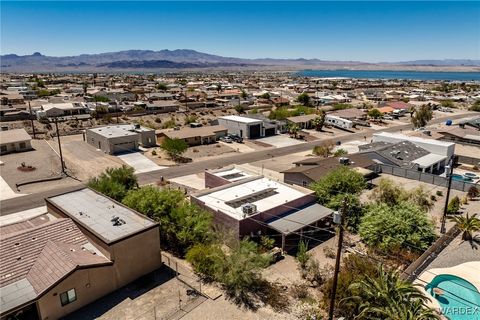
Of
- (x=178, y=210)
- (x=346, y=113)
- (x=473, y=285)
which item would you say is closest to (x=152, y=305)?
(x=178, y=210)

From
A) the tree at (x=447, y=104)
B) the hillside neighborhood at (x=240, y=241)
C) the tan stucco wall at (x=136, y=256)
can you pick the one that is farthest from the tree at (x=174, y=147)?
the tree at (x=447, y=104)

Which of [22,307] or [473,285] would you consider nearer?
[22,307]

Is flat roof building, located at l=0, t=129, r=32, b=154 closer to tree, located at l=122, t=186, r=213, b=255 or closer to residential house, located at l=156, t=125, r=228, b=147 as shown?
residential house, located at l=156, t=125, r=228, b=147

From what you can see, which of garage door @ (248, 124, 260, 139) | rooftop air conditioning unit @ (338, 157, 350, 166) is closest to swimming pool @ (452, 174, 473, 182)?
rooftop air conditioning unit @ (338, 157, 350, 166)

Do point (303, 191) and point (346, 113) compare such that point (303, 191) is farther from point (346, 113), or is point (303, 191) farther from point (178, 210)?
point (346, 113)

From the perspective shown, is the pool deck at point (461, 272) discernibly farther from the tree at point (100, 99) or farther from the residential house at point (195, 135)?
the tree at point (100, 99)

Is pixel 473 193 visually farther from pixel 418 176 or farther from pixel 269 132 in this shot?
pixel 269 132
